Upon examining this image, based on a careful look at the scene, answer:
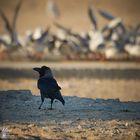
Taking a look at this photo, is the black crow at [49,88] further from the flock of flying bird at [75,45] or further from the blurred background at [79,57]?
the flock of flying bird at [75,45]

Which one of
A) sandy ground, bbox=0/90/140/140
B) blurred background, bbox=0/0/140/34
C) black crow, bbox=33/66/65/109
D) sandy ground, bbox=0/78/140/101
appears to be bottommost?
sandy ground, bbox=0/90/140/140

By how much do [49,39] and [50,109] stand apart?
8.64 meters

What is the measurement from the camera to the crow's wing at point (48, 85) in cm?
→ 732

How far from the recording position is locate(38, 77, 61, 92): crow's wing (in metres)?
7.32

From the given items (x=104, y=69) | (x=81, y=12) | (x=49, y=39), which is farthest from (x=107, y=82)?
(x=81, y=12)

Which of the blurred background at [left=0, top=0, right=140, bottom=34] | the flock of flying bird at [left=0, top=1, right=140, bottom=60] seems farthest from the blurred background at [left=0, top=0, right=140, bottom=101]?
the blurred background at [left=0, top=0, right=140, bottom=34]

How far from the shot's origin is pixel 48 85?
7355 millimetres

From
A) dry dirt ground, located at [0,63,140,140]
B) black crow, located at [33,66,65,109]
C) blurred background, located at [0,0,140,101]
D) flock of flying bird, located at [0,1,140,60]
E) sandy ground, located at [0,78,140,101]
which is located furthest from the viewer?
flock of flying bird, located at [0,1,140,60]

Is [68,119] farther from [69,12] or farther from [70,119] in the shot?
[69,12]

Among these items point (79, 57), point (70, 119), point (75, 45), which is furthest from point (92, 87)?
A: point (70, 119)

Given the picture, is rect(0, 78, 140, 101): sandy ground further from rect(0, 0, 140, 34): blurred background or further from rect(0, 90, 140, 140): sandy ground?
rect(0, 0, 140, 34): blurred background

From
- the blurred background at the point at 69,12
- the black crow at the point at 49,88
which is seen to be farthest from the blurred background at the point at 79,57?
the black crow at the point at 49,88

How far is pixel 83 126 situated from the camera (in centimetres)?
682

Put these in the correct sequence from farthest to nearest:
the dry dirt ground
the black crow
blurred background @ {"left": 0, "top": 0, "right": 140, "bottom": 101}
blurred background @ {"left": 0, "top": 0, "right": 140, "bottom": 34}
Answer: blurred background @ {"left": 0, "top": 0, "right": 140, "bottom": 34}
blurred background @ {"left": 0, "top": 0, "right": 140, "bottom": 101}
the black crow
the dry dirt ground
